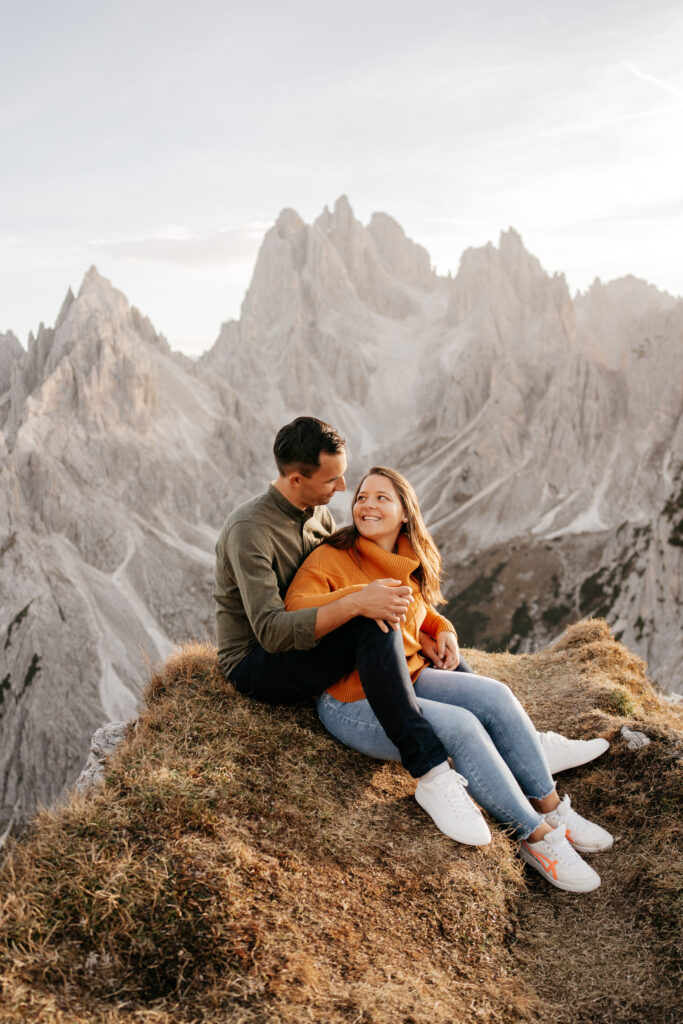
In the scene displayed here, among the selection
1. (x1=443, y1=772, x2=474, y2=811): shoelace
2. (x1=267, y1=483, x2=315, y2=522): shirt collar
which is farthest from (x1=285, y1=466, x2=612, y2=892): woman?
(x1=267, y1=483, x2=315, y2=522): shirt collar

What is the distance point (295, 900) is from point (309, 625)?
7.29 feet

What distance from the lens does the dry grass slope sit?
14.6ft

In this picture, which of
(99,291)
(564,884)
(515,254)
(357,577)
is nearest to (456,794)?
(564,884)

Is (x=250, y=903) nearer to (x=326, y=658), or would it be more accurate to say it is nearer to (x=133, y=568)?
(x=326, y=658)

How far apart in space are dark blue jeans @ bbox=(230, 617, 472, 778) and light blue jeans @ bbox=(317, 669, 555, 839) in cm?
26

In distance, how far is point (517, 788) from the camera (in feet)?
22.2

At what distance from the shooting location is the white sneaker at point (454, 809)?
641 cm

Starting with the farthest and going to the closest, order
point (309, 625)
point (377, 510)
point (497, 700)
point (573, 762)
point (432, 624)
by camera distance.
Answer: point (573, 762), point (432, 624), point (377, 510), point (497, 700), point (309, 625)

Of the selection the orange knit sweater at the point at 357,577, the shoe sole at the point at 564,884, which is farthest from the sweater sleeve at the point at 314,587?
the shoe sole at the point at 564,884

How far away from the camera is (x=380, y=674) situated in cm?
636

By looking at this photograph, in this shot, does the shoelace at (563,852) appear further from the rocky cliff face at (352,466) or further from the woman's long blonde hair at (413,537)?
the rocky cliff face at (352,466)

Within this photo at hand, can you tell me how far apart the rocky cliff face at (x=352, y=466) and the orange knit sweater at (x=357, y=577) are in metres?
58.8

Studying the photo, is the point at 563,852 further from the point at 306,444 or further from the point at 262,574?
the point at 306,444

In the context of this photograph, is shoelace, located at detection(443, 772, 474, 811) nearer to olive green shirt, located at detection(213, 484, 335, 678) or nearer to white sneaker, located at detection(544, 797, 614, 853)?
white sneaker, located at detection(544, 797, 614, 853)
